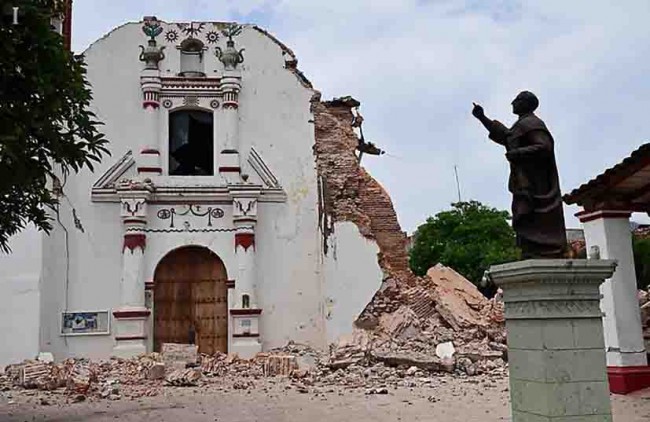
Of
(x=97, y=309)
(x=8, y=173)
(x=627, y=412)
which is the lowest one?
(x=627, y=412)

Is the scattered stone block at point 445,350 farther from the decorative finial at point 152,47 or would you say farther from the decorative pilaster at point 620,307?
the decorative finial at point 152,47

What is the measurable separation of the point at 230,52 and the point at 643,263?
1727 cm

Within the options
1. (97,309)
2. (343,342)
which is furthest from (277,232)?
(97,309)

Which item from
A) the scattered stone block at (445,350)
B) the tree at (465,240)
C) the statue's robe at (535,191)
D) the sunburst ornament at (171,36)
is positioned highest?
the sunburst ornament at (171,36)

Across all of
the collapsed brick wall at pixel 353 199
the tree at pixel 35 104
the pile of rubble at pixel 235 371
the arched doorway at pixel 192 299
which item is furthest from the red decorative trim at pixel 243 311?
the tree at pixel 35 104

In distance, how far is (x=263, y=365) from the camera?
14648 mm

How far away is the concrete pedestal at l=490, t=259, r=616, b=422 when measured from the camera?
4.76 m

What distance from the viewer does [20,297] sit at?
15.4 metres

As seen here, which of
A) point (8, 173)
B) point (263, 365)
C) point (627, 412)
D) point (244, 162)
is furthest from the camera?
point (244, 162)

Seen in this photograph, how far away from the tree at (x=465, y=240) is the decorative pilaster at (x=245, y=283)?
18616mm

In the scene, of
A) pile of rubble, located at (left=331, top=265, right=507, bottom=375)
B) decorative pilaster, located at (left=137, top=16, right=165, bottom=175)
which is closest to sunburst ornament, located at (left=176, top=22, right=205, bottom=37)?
decorative pilaster, located at (left=137, top=16, right=165, bottom=175)

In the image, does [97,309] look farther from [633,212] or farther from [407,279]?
[633,212]

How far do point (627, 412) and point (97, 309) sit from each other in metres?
11.5

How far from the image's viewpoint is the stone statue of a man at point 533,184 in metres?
5.12
